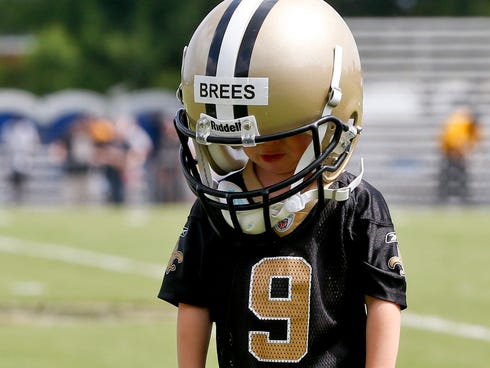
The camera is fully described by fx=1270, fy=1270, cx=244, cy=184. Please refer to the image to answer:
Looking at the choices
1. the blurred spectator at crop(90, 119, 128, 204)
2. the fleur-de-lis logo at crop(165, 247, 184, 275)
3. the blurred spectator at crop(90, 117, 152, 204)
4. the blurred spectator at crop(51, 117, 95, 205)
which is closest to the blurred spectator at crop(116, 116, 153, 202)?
the blurred spectator at crop(90, 117, 152, 204)

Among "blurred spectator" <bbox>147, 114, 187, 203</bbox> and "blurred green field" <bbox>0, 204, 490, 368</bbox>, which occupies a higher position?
"blurred green field" <bbox>0, 204, 490, 368</bbox>

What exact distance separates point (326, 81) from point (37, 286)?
25.0 ft

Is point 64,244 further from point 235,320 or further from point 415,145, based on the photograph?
point 415,145

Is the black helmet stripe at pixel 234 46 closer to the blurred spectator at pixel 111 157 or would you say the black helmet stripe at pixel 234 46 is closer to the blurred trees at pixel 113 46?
the blurred spectator at pixel 111 157

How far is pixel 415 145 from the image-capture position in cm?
2611

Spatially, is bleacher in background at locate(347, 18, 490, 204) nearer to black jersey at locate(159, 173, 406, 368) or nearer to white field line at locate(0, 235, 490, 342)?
white field line at locate(0, 235, 490, 342)

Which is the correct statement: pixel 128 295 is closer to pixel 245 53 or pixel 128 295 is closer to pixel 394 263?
pixel 394 263

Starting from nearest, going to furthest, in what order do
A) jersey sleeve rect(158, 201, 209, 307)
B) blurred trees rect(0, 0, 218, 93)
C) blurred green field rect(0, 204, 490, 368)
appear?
1. jersey sleeve rect(158, 201, 209, 307)
2. blurred green field rect(0, 204, 490, 368)
3. blurred trees rect(0, 0, 218, 93)

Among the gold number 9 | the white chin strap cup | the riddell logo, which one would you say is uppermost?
the riddell logo

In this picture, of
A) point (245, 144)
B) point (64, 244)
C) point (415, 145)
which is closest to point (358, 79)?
point (245, 144)

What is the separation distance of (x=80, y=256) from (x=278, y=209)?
980cm

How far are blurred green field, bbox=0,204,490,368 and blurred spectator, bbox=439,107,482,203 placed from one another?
22.2 feet

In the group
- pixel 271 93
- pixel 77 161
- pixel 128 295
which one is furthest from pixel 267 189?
pixel 77 161

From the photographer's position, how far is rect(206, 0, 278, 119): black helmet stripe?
3.14m
